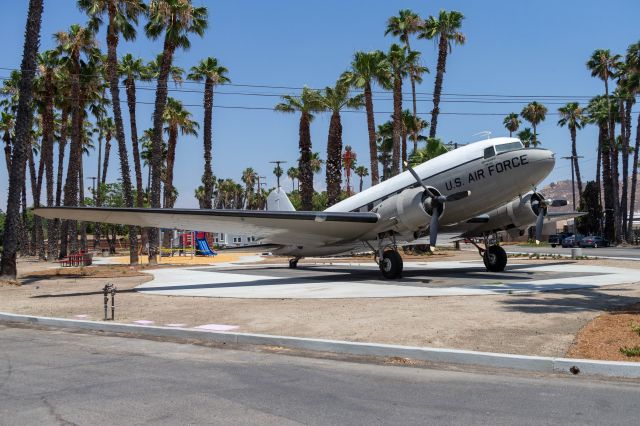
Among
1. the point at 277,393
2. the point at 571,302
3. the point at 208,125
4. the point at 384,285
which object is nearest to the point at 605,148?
the point at 208,125

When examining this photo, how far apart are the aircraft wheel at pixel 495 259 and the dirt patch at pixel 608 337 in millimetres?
12657

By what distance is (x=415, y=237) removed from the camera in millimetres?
21969

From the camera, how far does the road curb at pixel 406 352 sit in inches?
299

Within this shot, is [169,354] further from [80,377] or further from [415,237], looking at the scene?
[415,237]

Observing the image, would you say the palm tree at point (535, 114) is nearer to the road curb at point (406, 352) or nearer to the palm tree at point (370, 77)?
the palm tree at point (370, 77)

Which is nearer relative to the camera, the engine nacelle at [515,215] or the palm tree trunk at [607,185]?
the engine nacelle at [515,215]

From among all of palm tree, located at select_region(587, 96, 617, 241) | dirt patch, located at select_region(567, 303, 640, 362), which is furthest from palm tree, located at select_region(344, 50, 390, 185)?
palm tree, located at select_region(587, 96, 617, 241)

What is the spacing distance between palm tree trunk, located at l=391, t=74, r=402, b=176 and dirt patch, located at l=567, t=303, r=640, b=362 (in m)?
32.2

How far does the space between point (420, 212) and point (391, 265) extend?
2727mm

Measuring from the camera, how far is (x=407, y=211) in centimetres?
2048

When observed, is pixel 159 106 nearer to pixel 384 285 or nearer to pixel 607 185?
pixel 384 285

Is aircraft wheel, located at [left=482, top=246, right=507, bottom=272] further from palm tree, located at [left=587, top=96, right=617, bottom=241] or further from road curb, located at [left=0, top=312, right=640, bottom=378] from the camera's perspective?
palm tree, located at [left=587, top=96, right=617, bottom=241]

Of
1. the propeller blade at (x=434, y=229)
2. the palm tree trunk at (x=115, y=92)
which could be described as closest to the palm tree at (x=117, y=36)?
the palm tree trunk at (x=115, y=92)

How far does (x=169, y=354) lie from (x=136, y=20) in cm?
3159
